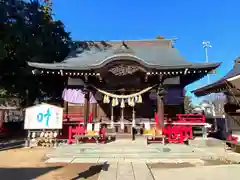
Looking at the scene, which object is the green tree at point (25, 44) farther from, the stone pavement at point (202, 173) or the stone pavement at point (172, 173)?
the stone pavement at point (202, 173)

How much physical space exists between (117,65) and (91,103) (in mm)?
3493

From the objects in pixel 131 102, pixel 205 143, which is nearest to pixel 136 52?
pixel 131 102

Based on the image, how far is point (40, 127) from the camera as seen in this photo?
10266mm

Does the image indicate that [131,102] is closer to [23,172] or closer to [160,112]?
[160,112]

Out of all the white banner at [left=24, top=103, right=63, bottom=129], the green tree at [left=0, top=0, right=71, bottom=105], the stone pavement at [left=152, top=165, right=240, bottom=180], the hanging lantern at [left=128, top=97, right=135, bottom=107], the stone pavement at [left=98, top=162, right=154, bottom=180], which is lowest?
the stone pavement at [left=98, top=162, right=154, bottom=180]

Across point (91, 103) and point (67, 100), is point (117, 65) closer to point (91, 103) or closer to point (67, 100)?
point (91, 103)

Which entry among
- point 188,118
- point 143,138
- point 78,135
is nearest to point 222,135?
point 188,118

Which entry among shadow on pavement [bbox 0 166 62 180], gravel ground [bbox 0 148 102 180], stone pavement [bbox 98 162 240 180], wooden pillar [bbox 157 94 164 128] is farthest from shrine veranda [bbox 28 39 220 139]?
stone pavement [bbox 98 162 240 180]

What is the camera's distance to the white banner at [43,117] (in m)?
10.3

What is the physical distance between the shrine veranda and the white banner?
133cm

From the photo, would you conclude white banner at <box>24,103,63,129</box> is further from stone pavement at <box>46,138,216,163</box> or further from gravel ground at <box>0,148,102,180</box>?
gravel ground at <box>0,148,102,180</box>

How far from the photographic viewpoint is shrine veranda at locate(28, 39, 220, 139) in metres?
9.99

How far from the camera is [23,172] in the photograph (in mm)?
5977

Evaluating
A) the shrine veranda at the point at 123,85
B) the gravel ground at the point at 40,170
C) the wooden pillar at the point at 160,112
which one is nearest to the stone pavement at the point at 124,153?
the gravel ground at the point at 40,170
